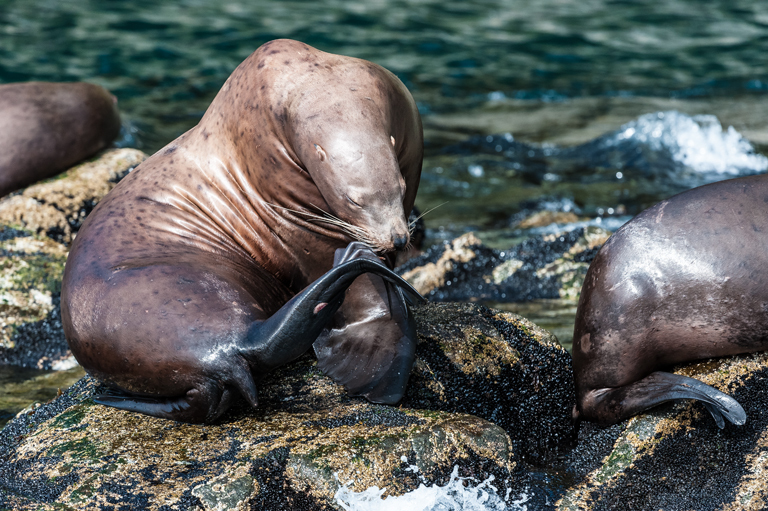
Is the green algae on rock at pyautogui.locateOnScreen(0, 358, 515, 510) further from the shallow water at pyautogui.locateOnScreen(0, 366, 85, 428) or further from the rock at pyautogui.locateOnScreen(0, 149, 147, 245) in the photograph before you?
the rock at pyautogui.locateOnScreen(0, 149, 147, 245)

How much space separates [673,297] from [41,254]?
13.9ft

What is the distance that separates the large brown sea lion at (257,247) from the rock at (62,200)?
2.10 meters

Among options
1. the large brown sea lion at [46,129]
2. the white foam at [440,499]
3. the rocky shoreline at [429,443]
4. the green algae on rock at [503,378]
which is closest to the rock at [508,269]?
the rocky shoreline at [429,443]

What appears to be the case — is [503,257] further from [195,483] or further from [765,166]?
[765,166]

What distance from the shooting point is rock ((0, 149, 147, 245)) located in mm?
5969

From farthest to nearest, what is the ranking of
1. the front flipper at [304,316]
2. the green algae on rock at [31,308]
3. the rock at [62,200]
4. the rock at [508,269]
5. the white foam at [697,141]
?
the white foam at [697,141] < the rock at [62,200] < the rock at [508,269] < the green algae on rock at [31,308] < the front flipper at [304,316]

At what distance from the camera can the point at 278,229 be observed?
3988 mm

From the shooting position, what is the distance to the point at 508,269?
5.97 metres

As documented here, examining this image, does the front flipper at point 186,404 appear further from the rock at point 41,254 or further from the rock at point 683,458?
the rock at point 41,254

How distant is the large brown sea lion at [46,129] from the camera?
6508 millimetres

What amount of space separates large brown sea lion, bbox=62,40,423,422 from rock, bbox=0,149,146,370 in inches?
62.0

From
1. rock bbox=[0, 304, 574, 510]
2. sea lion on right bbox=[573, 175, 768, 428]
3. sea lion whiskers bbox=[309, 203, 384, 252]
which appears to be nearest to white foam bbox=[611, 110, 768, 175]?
sea lion on right bbox=[573, 175, 768, 428]

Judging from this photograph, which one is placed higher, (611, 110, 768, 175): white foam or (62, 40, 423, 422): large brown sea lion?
(62, 40, 423, 422): large brown sea lion

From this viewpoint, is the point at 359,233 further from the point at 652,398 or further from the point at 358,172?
the point at 652,398
